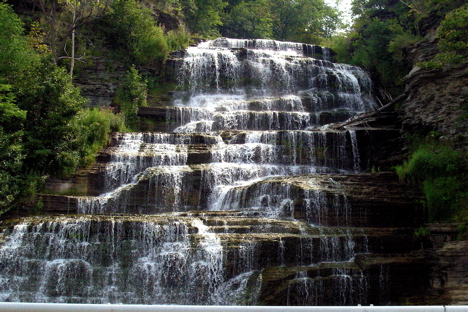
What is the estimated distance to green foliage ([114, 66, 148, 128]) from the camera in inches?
854

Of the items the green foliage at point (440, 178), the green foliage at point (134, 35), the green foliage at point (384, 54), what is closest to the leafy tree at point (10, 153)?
the green foliage at point (134, 35)

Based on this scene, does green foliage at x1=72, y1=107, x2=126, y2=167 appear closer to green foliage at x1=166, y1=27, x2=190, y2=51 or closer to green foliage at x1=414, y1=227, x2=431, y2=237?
green foliage at x1=166, y1=27, x2=190, y2=51

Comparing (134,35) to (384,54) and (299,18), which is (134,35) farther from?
(299,18)

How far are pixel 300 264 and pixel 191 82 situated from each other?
1724cm

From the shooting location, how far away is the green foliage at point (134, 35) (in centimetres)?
Result: 2545

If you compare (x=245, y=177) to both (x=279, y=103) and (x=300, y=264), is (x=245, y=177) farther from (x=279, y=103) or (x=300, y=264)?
(x=279, y=103)

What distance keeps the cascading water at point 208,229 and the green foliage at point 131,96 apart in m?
3.11

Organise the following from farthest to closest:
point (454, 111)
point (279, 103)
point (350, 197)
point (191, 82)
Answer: point (191, 82)
point (279, 103)
point (454, 111)
point (350, 197)

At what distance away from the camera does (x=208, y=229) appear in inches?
450

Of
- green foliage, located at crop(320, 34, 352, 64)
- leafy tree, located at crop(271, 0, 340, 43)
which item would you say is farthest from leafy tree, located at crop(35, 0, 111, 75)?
leafy tree, located at crop(271, 0, 340, 43)

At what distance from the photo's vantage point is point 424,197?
13906 millimetres

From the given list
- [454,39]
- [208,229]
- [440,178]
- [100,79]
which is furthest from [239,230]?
[100,79]

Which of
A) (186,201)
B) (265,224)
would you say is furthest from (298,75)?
(265,224)

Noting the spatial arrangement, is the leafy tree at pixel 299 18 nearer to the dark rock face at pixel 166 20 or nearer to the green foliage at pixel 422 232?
the dark rock face at pixel 166 20
